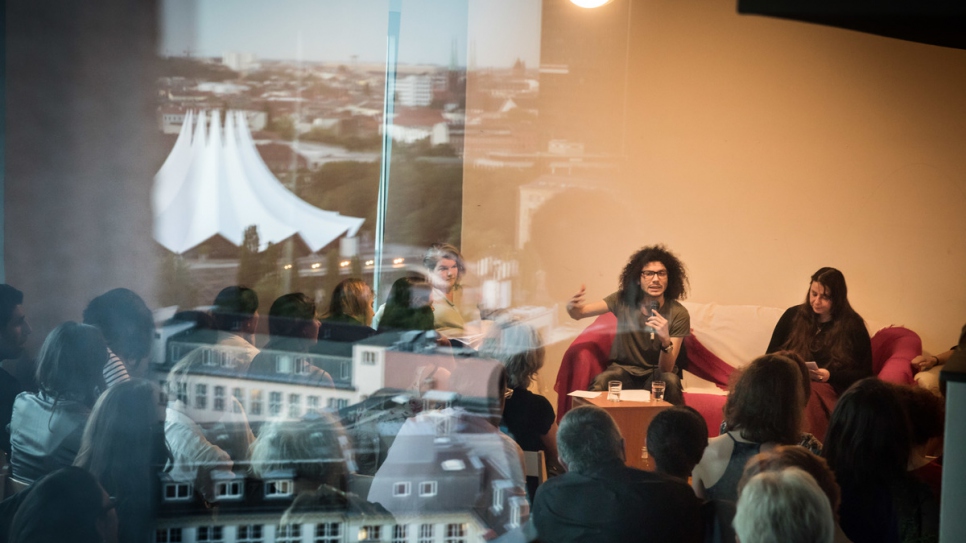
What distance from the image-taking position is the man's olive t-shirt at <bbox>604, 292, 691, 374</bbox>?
4410 millimetres

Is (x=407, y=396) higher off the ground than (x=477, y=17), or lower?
lower

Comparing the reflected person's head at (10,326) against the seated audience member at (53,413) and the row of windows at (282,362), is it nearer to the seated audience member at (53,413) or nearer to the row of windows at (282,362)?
the row of windows at (282,362)

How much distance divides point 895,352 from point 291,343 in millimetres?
3402

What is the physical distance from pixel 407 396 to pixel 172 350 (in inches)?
82.1

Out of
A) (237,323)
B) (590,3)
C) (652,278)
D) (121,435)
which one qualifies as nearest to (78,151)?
(237,323)

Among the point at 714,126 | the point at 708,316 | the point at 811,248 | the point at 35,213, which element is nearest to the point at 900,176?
the point at 811,248

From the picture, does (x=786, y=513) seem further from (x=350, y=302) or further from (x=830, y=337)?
(x=830, y=337)

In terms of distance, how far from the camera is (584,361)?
4516 mm

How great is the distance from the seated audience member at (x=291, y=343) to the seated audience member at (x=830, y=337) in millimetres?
2594

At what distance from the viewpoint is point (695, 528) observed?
6.64 feet

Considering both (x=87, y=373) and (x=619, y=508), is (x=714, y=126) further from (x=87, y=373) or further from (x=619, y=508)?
(x=87, y=373)

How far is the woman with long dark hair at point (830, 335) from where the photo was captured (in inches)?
165

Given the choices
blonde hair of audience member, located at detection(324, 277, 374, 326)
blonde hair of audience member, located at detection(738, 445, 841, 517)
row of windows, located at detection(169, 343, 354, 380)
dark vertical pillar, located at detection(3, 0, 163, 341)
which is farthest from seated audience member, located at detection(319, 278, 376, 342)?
blonde hair of audience member, located at detection(738, 445, 841, 517)

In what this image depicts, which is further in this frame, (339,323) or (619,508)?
(339,323)
